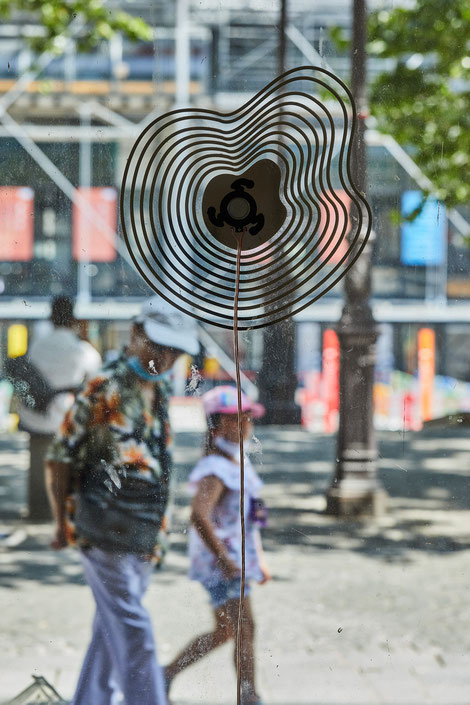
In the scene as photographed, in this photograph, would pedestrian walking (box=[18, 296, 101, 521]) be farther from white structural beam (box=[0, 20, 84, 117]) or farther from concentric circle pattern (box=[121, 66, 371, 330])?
white structural beam (box=[0, 20, 84, 117])

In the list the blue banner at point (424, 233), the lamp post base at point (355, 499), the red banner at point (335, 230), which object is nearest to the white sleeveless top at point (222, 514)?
the lamp post base at point (355, 499)

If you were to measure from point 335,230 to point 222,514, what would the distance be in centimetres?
94

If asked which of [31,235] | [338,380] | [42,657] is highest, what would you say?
[31,235]

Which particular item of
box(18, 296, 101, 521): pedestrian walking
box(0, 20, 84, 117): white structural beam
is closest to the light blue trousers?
box(18, 296, 101, 521): pedestrian walking

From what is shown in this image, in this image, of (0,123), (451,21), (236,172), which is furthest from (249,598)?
(451,21)

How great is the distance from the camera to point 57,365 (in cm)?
333

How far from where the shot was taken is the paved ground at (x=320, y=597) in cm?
335

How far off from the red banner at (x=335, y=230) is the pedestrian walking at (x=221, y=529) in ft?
1.68

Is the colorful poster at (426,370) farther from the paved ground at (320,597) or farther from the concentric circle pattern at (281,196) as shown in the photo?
the concentric circle pattern at (281,196)

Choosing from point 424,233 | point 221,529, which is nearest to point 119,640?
point 221,529

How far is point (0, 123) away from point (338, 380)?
135 centimetres

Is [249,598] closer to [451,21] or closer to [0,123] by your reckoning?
[0,123]

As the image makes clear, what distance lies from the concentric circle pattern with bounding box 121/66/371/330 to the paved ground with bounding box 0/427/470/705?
49 cm

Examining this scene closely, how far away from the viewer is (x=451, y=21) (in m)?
3.46
